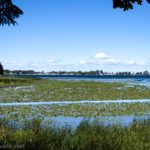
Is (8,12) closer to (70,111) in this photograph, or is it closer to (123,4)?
(123,4)

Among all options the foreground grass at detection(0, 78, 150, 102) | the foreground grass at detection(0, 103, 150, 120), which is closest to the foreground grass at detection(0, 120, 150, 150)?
the foreground grass at detection(0, 103, 150, 120)

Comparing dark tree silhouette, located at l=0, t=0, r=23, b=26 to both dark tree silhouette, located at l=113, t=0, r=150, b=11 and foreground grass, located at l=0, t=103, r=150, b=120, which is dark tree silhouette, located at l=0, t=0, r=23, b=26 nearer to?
dark tree silhouette, located at l=113, t=0, r=150, b=11

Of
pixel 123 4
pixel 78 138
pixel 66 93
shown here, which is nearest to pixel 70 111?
pixel 78 138

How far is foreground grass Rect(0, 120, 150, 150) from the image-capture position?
12.5 metres

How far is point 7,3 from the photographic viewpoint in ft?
41.4

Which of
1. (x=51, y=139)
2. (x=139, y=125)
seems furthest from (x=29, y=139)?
(x=139, y=125)

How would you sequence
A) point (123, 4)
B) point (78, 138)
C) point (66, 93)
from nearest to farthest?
point (123, 4)
point (78, 138)
point (66, 93)

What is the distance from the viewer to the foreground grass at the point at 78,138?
41.0 ft

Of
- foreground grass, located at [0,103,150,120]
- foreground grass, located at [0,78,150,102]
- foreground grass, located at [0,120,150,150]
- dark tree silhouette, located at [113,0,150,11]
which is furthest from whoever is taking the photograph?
foreground grass, located at [0,78,150,102]

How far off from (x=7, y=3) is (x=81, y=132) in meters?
4.88

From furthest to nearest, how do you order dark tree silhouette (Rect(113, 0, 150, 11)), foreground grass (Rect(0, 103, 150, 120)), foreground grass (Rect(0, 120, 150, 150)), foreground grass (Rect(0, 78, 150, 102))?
foreground grass (Rect(0, 78, 150, 102)) → foreground grass (Rect(0, 103, 150, 120)) → foreground grass (Rect(0, 120, 150, 150)) → dark tree silhouette (Rect(113, 0, 150, 11))

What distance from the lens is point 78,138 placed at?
1332 centimetres

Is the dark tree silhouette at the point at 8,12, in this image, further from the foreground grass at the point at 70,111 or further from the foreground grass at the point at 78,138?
the foreground grass at the point at 70,111

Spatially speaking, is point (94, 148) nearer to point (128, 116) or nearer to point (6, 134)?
point (6, 134)
